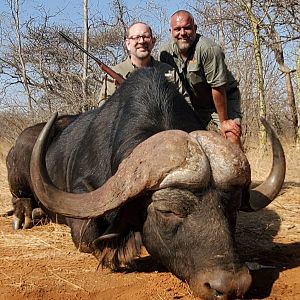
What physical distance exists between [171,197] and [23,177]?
3658 millimetres

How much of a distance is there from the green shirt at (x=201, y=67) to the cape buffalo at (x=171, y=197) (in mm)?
1925

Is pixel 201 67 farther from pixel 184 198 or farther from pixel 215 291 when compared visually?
pixel 215 291

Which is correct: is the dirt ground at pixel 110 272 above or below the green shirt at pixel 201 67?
below

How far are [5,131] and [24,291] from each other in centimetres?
1617

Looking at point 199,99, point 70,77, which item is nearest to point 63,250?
point 199,99

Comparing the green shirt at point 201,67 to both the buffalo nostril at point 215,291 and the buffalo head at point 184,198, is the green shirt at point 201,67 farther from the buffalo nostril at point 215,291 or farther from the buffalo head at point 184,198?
the buffalo nostril at point 215,291

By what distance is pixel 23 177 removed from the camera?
6.73 meters

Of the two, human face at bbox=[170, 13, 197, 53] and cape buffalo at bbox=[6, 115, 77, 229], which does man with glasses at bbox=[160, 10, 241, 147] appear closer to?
human face at bbox=[170, 13, 197, 53]

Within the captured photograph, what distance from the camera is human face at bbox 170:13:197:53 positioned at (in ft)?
20.4

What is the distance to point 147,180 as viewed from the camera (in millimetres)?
3566

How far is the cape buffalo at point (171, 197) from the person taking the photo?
3.38m

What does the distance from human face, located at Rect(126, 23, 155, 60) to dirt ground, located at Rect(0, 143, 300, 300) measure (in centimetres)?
232

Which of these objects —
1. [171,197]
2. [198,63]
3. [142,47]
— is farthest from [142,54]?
[171,197]

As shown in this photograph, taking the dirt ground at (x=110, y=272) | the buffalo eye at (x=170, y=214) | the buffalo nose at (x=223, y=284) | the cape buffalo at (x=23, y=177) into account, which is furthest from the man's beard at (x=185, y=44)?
the buffalo nose at (x=223, y=284)
